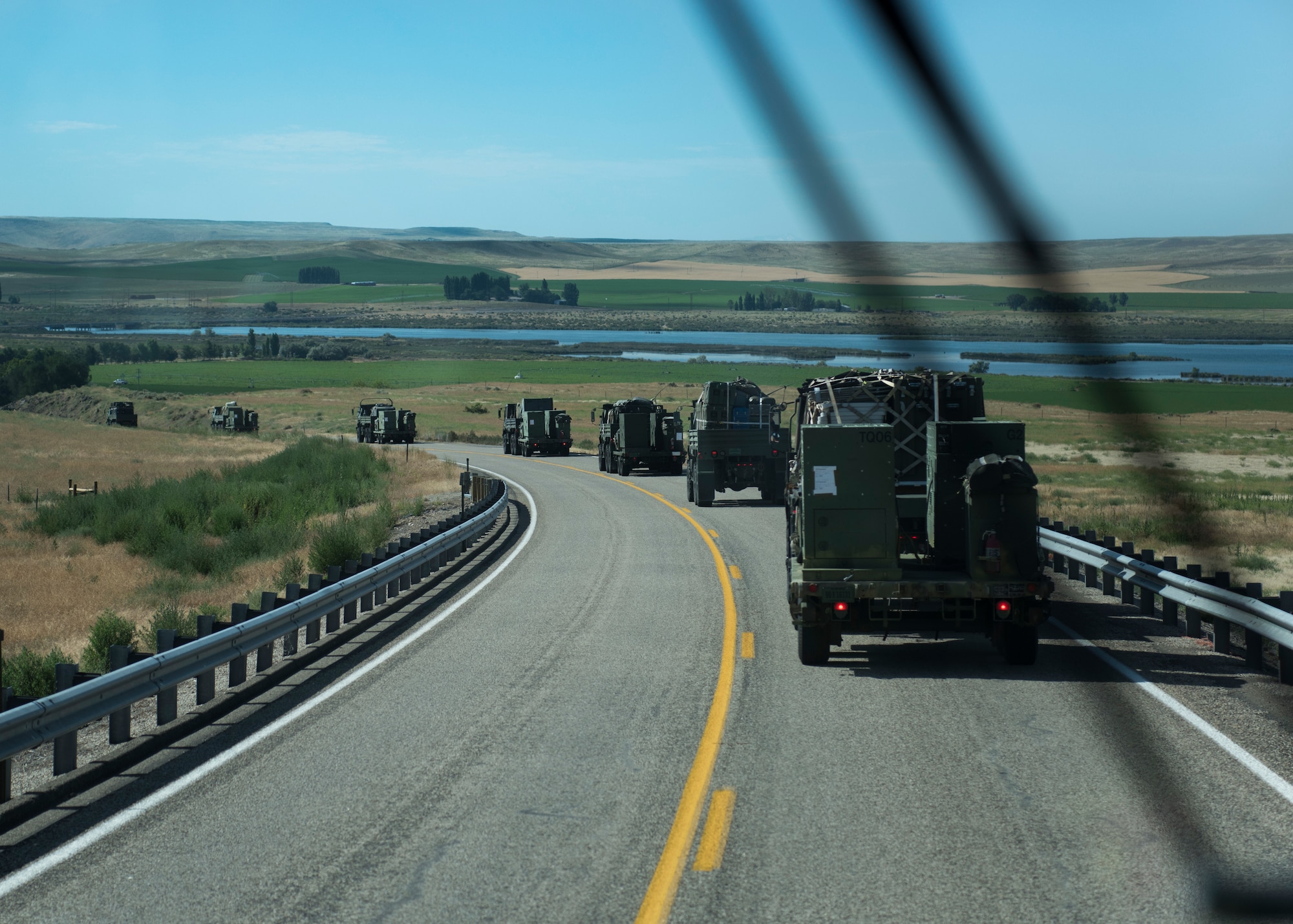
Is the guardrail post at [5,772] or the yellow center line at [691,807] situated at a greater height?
the guardrail post at [5,772]

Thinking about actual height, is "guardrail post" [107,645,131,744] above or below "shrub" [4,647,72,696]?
above

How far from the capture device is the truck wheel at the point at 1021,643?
11281 mm

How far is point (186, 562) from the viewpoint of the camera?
75.0 feet

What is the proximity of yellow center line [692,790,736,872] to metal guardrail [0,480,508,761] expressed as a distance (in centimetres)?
400

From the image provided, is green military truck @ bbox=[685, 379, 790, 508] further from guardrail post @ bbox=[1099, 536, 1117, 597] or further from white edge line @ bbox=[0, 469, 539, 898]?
white edge line @ bbox=[0, 469, 539, 898]

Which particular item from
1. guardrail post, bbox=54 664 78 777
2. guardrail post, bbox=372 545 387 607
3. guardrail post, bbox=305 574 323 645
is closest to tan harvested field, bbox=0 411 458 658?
guardrail post, bbox=372 545 387 607

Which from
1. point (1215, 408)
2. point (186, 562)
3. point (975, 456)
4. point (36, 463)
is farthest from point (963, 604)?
point (1215, 408)

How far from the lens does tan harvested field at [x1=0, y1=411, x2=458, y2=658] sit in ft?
57.9

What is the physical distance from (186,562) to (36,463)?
3453 cm

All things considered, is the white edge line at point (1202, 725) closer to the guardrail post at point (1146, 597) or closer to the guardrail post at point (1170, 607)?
the guardrail post at point (1170, 607)

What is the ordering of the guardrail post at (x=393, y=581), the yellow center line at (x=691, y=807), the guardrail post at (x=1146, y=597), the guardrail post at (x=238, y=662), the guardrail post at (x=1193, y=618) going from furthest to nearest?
the guardrail post at (x=393, y=581) < the guardrail post at (x=1146, y=597) < the guardrail post at (x=1193, y=618) < the guardrail post at (x=238, y=662) < the yellow center line at (x=691, y=807)

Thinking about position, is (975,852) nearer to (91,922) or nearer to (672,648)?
(91,922)

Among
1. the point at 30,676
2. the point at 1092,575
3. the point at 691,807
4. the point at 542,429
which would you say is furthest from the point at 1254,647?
the point at 542,429

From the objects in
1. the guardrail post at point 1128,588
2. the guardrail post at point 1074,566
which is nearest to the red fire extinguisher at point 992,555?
the guardrail post at point 1128,588
